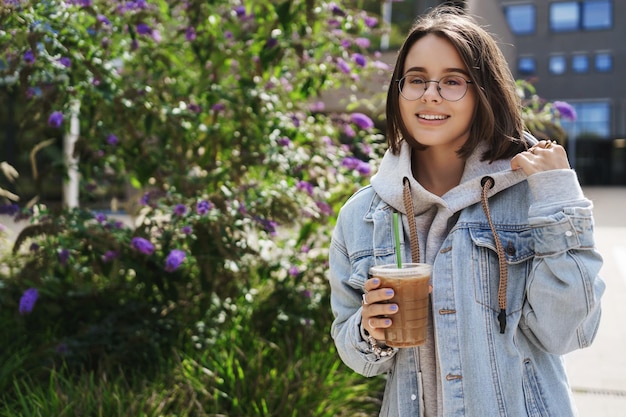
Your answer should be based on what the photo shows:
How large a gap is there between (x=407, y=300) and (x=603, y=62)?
35.0 m

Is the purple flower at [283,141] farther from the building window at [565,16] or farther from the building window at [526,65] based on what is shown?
the building window at [565,16]

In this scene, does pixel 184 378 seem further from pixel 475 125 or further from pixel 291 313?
pixel 475 125

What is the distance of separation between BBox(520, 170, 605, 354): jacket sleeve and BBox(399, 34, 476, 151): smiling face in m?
0.24

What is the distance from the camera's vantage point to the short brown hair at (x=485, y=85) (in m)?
1.54

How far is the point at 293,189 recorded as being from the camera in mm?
3473

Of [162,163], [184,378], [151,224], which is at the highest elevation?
[162,163]

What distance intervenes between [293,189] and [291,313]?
710mm

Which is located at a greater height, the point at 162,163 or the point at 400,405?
the point at 162,163

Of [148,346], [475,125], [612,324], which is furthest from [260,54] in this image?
[612,324]

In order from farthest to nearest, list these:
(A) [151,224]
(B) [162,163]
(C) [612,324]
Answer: (C) [612,324]
(B) [162,163]
(A) [151,224]

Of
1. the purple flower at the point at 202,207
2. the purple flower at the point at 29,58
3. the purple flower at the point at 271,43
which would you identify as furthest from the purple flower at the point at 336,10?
the purple flower at the point at 29,58

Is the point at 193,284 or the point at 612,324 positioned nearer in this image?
the point at 193,284

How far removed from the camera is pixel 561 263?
1.38 m

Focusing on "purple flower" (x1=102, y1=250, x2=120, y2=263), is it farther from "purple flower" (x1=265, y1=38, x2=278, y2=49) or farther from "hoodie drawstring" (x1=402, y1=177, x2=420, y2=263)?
"hoodie drawstring" (x1=402, y1=177, x2=420, y2=263)
